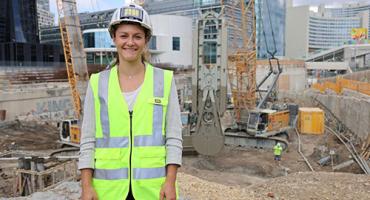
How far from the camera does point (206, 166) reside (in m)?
13.9

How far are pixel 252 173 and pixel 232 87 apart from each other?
22.6ft

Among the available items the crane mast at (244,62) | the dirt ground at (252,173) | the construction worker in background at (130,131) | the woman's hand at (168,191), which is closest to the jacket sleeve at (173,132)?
the construction worker in background at (130,131)

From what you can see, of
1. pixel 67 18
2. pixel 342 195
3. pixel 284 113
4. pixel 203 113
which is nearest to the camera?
pixel 342 195

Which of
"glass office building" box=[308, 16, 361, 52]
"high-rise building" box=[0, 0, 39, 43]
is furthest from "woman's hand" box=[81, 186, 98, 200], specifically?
"glass office building" box=[308, 16, 361, 52]

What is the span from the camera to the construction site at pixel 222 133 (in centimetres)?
730

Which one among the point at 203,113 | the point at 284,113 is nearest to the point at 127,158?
the point at 203,113

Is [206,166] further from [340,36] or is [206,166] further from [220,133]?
[340,36]

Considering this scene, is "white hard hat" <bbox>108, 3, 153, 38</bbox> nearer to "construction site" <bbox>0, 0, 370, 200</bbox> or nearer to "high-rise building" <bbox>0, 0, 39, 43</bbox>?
"construction site" <bbox>0, 0, 370, 200</bbox>

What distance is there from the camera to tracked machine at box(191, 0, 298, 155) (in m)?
12.8

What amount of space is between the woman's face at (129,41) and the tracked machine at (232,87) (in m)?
11.0

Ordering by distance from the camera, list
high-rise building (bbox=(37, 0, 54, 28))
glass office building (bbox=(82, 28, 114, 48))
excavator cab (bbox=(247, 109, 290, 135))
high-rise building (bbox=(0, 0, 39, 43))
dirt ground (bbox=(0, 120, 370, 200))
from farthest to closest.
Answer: high-rise building (bbox=(37, 0, 54, 28)) < glass office building (bbox=(82, 28, 114, 48)) < high-rise building (bbox=(0, 0, 39, 43)) < excavator cab (bbox=(247, 109, 290, 135)) < dirt ground (bbox=(0, 120, 370, 200))

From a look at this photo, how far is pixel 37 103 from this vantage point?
22141 mm

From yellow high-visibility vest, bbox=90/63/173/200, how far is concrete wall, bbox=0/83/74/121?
68.1 feet

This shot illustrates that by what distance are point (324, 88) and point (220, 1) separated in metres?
16.6
